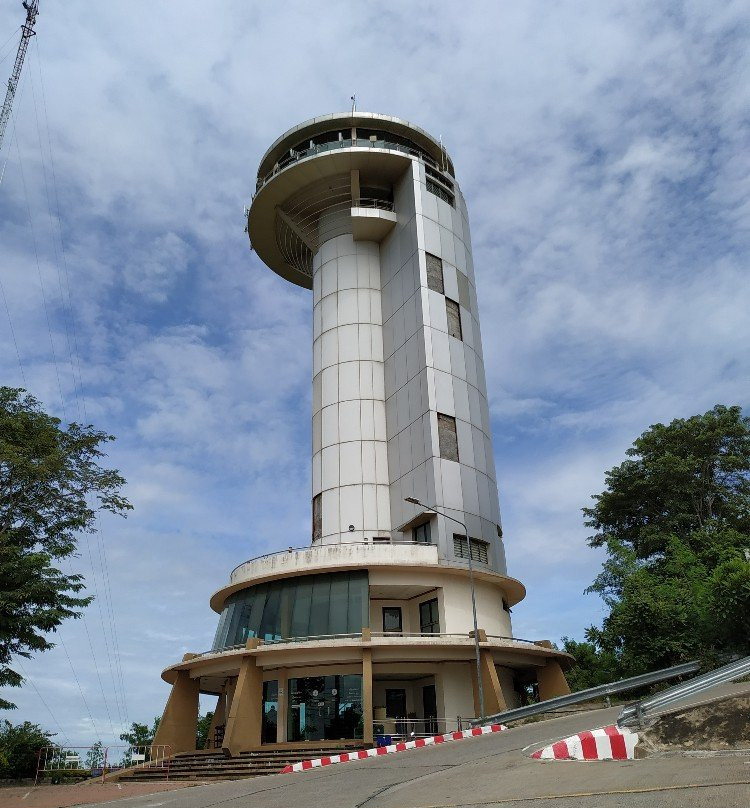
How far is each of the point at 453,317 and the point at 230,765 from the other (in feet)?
95.9

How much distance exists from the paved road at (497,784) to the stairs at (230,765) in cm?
876

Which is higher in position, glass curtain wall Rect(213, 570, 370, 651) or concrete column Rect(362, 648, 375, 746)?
glass curtain wall Rect(213, 570, 370, 651)

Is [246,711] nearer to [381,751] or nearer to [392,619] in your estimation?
[392,619]

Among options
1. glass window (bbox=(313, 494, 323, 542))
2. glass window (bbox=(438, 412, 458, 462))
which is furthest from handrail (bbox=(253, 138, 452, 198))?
glass window (bbox=(313, 494, 323, 542))

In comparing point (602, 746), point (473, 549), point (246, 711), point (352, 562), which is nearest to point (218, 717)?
point (246, 711)

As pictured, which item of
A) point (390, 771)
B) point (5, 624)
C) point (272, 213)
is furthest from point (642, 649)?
point (272, 213)

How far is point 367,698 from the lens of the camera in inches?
1198

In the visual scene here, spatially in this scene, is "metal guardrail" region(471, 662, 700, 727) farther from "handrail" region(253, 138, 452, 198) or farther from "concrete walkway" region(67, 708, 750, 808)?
"handrail" region(253, 138, 452, 198)

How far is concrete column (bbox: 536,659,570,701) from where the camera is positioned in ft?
120

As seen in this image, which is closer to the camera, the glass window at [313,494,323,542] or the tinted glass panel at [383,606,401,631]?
the tinted glass panel at [383,606,401,631]

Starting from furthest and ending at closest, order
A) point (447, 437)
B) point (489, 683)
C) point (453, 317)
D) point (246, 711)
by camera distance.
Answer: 1. point (453, 317)
2. point (447, 437)
3. point (489, 683)
4. point (246, 711)

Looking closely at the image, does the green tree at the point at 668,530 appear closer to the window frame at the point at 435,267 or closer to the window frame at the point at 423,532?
the window frame at the point at 423,532

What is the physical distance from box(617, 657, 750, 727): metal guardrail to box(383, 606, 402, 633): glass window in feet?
83.6

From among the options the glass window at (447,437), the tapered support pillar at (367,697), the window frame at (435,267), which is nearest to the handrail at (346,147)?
the window frame at (435,267)
